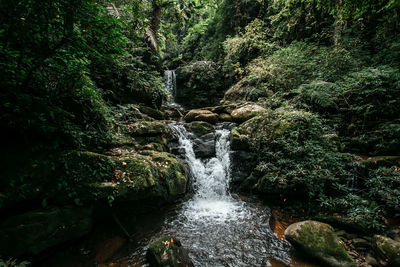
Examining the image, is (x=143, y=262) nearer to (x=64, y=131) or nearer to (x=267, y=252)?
(x=267, y=252)

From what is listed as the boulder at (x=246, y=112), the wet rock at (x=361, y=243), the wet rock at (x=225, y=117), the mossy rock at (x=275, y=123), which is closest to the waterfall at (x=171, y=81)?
the wet rock at (x=225, y=117)

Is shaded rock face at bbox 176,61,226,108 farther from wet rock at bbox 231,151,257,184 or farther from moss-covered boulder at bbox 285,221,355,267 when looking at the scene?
moss-covered boulder at bbox 285,221,355,267

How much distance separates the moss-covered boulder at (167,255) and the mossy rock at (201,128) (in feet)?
17.3

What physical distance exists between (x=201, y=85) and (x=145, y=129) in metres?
9.64

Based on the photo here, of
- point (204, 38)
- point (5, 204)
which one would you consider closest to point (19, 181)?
point (5, 204)

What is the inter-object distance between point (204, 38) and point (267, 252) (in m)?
18.9

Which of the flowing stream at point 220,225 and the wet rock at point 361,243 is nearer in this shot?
the wet rock at point 361,243

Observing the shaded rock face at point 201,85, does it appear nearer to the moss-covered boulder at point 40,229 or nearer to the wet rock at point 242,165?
the wet rock at point 242,165

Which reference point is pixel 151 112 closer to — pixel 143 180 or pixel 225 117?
pixel 225 117

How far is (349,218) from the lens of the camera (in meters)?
3.71

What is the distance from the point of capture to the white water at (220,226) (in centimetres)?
341

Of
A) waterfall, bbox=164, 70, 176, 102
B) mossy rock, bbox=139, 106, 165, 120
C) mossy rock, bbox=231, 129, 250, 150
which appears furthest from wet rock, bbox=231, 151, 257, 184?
waterfall, bbox=164, 70, 176, 102

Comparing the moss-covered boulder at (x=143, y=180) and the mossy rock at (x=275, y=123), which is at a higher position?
the mossy rock at (x=275, y=123)

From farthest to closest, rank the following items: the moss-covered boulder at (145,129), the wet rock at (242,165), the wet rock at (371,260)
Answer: the wet rock at (242,165), the moss-covered boulder at (145,129), the wet rock at (371,260)
